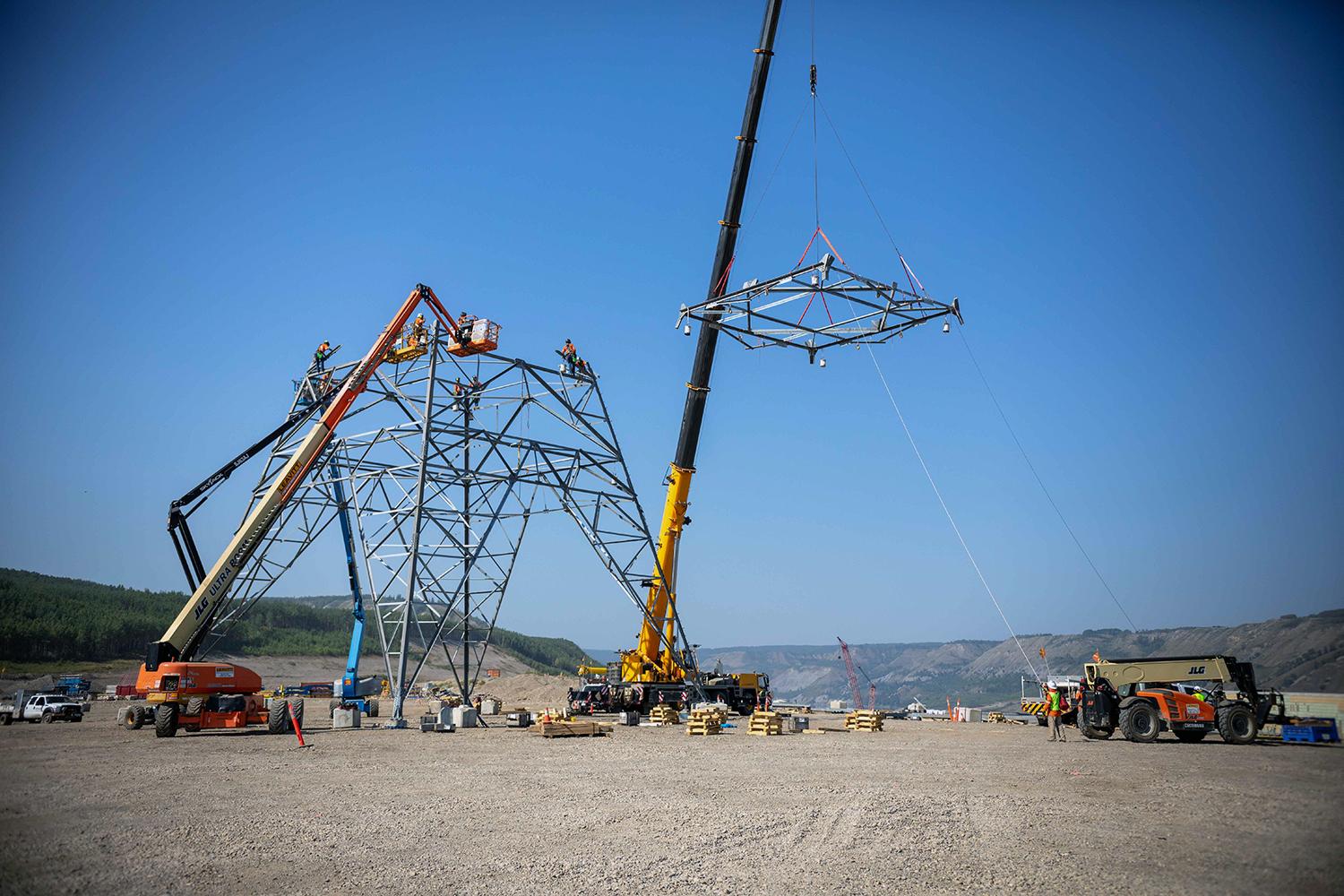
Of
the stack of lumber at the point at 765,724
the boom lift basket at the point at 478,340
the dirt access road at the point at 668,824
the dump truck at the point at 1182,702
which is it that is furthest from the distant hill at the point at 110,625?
the dump truck at the point at 1182,702

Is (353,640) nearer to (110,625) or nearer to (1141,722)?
(1141,722)

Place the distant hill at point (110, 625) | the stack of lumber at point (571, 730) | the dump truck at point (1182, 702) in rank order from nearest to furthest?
the dump truck at point (1182, 702)
the stack of lumber at point (571, 730)
the distant hill at point (110, 625)

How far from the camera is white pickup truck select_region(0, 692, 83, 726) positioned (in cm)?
3270

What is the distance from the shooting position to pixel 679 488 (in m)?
36.1

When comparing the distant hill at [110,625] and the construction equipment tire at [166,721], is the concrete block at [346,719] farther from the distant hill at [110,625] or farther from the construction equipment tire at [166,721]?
the distant hill at [110,625]

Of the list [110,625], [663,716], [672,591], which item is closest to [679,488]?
[672,591]

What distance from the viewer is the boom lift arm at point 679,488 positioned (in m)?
33.5

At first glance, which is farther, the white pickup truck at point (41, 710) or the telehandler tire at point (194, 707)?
the white pickup truck at point (41, 710)

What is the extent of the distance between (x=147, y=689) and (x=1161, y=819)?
2617cm

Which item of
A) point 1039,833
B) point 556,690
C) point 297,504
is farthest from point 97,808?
point 556,690

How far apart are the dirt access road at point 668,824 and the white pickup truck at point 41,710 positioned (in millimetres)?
15204

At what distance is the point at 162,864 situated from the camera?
31.2 ft

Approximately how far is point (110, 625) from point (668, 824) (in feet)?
332

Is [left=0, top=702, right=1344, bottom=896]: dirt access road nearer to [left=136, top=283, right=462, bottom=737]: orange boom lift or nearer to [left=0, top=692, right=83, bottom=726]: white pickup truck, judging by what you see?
[left=136, top=283, right=462, bottom=737]: orange boom lift
